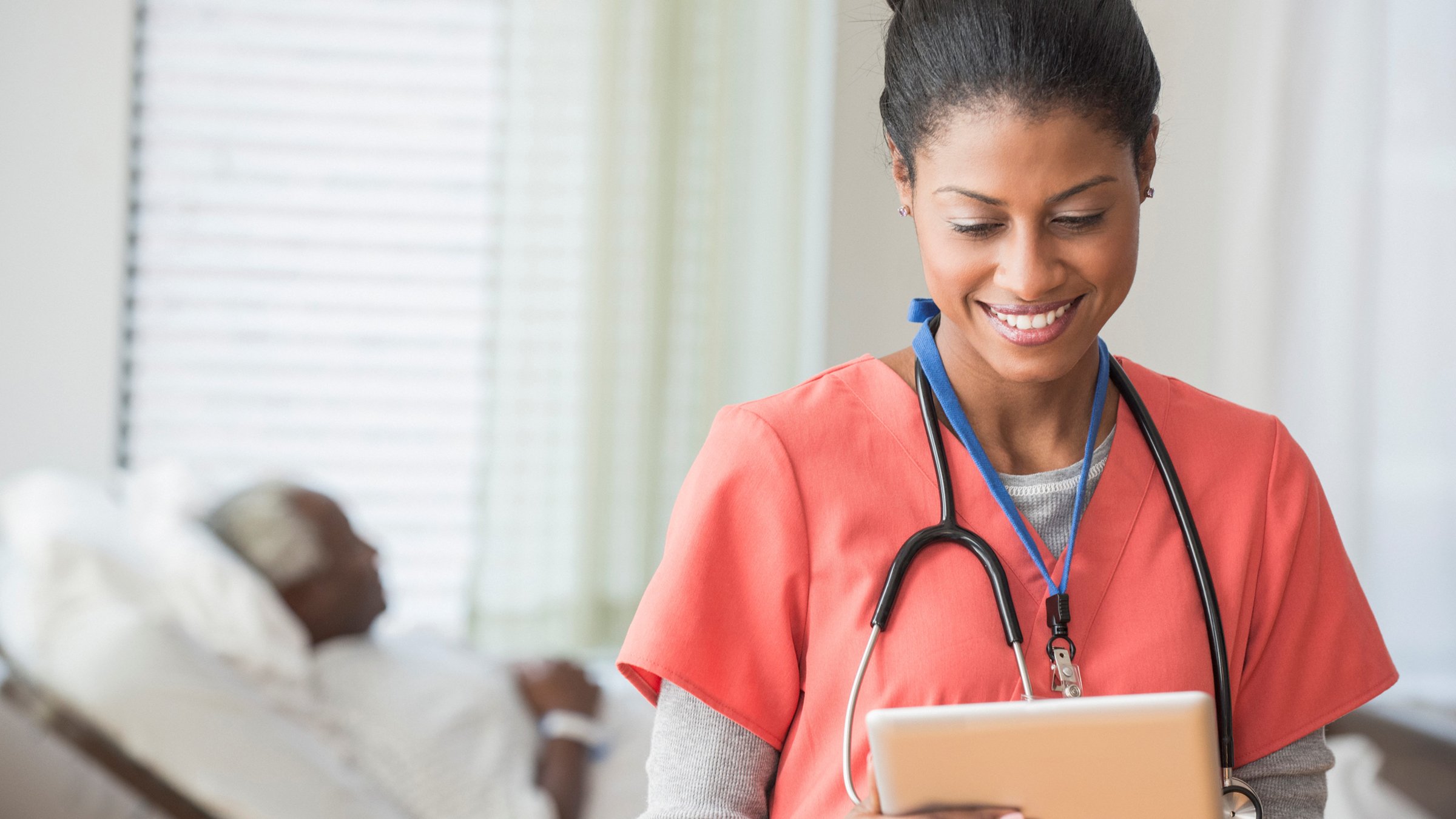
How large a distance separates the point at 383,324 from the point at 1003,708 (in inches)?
82.2

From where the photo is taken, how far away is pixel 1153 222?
192 centimetres

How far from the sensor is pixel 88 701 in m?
1.60

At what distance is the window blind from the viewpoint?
2441 millimetres

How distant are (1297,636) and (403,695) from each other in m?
1.55

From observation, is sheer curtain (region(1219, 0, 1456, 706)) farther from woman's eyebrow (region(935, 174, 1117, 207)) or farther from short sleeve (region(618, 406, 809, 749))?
short sleeve (region(618, 406, 809, 749))

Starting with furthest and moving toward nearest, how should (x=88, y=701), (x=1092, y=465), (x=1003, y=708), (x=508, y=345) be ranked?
(x=508, y=345) → (x=88, y=701) → (x=1092, y=465) → (x=1003, y=708)

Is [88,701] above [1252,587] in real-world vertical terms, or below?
below

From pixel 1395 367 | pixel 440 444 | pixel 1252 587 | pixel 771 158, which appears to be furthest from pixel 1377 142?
pixel 440 444

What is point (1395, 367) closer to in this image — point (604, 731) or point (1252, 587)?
point (1252, 587)

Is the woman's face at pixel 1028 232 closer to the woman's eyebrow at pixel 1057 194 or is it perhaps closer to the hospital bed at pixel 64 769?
the woman's eyebrow at pixel 1057 194

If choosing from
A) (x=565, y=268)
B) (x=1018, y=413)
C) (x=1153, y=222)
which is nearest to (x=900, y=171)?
(x=1018, y=413)

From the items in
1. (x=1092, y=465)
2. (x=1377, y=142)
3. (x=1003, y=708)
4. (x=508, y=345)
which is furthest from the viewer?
(x=508, y=345)

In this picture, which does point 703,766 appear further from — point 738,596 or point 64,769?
point 64,769

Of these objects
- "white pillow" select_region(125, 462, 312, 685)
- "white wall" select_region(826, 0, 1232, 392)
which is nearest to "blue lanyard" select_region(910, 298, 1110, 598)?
"white wall" select_region(826, 0, 1232, 392)
